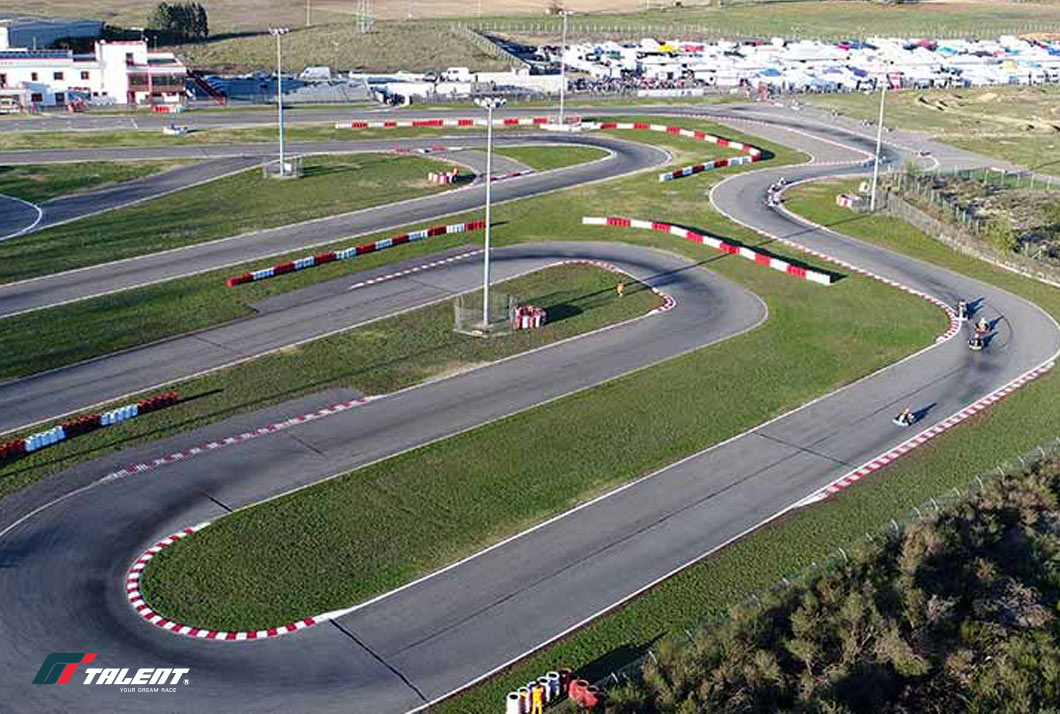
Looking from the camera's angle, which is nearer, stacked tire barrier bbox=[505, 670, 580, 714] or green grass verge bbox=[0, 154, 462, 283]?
stacked tire barrier bbox=[505, 670, 580, 714]

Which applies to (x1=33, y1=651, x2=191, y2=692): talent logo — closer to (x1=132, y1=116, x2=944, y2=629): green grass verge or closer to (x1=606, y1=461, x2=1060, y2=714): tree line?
(x1=132, y1=116, x2=944, y2=629): green grass verge

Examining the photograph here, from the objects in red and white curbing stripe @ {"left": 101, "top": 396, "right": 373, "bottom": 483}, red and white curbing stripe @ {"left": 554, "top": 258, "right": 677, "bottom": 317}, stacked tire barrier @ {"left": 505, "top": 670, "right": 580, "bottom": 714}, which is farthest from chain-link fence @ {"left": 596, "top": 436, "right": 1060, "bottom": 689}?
red and white curbing stripe @ {"left": 554, "top": 258, "right": 677, "bottom": 317}

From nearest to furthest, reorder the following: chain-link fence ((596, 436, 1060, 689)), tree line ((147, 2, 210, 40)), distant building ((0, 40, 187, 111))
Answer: chain-link fence ((596, 436, 1060, 689))
distant building ((0, 40, 187, 111))
tree line ((147, 2, 210, 40))

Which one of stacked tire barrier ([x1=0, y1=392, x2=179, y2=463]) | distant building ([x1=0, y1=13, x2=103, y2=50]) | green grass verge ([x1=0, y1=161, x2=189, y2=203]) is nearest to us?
stacked tire barrier ([x1=0, y1=392, x2=179, y2=463])

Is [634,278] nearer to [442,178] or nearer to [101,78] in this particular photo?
[442,178]

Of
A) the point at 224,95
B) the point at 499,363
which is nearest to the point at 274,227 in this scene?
the point at 499,363

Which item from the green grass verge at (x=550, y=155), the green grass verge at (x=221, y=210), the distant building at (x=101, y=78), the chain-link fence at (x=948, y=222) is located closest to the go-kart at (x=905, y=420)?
the chain-link fence at (x=948, y=222)
